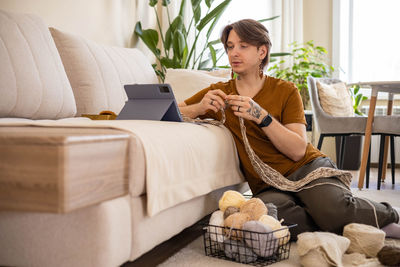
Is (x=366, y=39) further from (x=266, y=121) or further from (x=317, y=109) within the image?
(x=266, y=121)

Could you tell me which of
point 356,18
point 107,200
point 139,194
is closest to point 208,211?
point 139,194

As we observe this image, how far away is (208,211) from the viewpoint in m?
1.79

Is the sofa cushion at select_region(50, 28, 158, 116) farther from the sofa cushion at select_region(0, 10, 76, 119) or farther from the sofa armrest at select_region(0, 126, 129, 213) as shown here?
the sofa armrest at select_region(0, 126, 129, 213)

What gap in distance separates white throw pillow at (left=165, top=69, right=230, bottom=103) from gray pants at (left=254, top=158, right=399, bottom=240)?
3.41 feet

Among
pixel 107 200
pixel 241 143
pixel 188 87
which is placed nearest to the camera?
pixel 107 200

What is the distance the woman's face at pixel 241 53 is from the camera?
198 cm

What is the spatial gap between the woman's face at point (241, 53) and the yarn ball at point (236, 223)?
708 mm

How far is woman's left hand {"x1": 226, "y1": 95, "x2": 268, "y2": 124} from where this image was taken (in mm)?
1790

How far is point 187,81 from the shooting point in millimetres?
2750

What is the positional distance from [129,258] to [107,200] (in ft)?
0.66

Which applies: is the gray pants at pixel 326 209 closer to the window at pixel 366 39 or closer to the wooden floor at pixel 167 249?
the wooden floor at pixel 167 249

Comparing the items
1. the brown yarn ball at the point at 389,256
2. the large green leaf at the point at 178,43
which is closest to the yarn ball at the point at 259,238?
the brown yarn ball at the point at 389,256

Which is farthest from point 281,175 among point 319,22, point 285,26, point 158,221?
point 319,22

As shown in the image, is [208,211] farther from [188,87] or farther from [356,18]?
[356,18]
